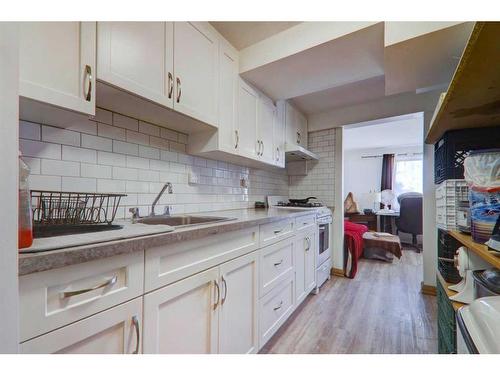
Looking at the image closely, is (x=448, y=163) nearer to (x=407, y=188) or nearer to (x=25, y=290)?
(x=25, y=290)

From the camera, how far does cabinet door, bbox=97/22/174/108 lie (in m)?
1.02

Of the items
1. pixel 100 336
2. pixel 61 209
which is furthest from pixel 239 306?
pixel 61 209

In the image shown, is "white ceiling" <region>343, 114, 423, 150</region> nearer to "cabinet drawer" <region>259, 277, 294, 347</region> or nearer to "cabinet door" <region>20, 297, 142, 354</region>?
"cabinet drawer" <region>259, 277, 294, 347</region>

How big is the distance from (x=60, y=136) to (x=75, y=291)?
0.85 meters

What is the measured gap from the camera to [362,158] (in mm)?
6520

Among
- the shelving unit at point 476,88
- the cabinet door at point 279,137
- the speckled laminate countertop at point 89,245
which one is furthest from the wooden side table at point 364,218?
the speckled laminate countertop at point 89,245

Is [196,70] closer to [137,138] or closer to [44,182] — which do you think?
[137,138]

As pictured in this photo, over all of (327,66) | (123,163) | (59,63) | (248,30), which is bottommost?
(123,163)

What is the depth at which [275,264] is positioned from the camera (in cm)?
170

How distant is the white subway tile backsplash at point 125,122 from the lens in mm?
1346

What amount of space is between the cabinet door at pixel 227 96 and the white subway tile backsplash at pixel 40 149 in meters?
0.94

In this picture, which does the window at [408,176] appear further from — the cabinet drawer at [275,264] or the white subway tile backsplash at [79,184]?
the white subway tile backsplash at [79,184]

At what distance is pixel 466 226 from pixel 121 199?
5.77ft

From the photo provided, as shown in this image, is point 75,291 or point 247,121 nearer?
point 75,291
